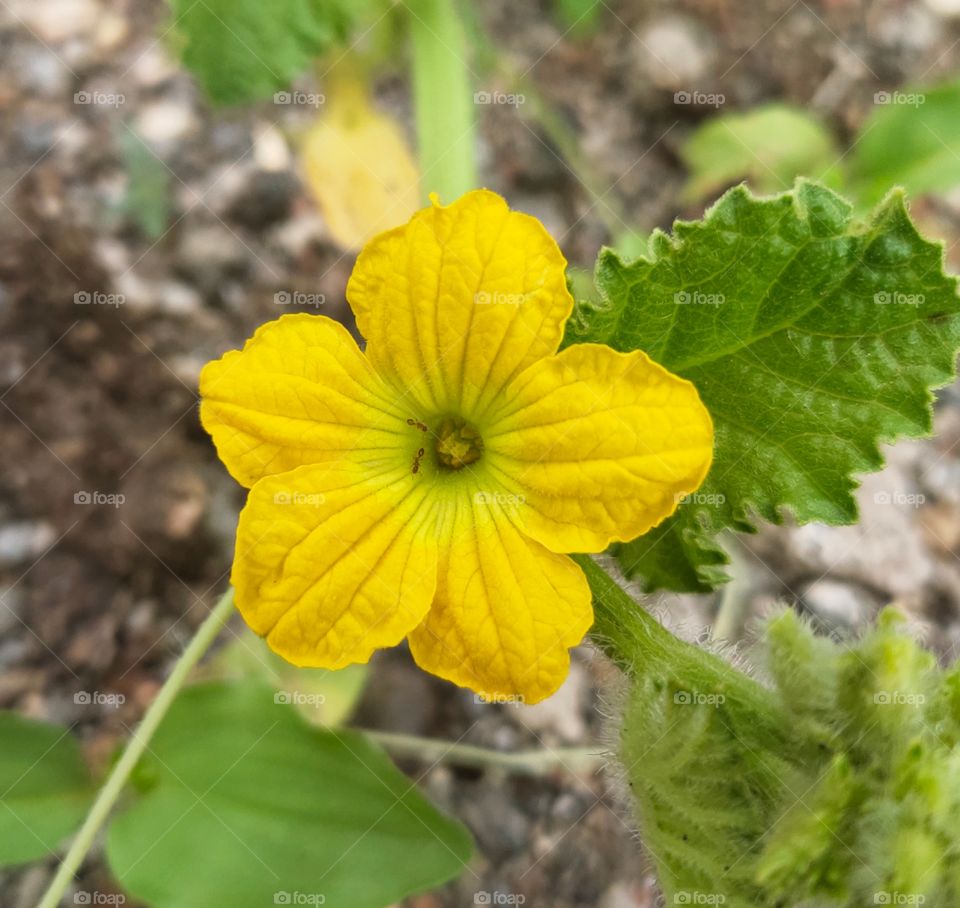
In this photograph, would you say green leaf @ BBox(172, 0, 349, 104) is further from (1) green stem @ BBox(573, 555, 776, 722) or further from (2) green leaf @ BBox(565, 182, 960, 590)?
(1) green stem @ BBox(573, 555, 776, 722)

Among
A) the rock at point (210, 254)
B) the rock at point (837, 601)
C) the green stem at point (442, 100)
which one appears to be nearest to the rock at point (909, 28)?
the green stem at point (442, 100)

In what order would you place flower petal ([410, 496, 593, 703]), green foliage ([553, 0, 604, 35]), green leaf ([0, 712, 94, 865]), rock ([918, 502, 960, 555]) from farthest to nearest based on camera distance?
1. green foliage ([553, 0, 604, 35])
2. rock ([918, 502, 960, 555])
3. green leaf ([0, 712, 94, 865])
4. flower petal ([410, 496, 593, 703])

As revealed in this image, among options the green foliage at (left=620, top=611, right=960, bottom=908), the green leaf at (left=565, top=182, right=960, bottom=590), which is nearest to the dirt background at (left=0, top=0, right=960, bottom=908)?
the green leaf at (left=565, top=182, right=960, bottom=590)

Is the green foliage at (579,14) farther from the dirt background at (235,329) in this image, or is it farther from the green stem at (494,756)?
the green stem at (494,756)

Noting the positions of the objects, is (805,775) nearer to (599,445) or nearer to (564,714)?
(599,445)

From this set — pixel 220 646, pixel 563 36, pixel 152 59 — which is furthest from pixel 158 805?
pixel 563 36

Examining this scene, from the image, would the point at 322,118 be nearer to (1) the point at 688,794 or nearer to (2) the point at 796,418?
(2) the point at 796,418

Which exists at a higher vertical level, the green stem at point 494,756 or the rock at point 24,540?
the rock at point 24,540
